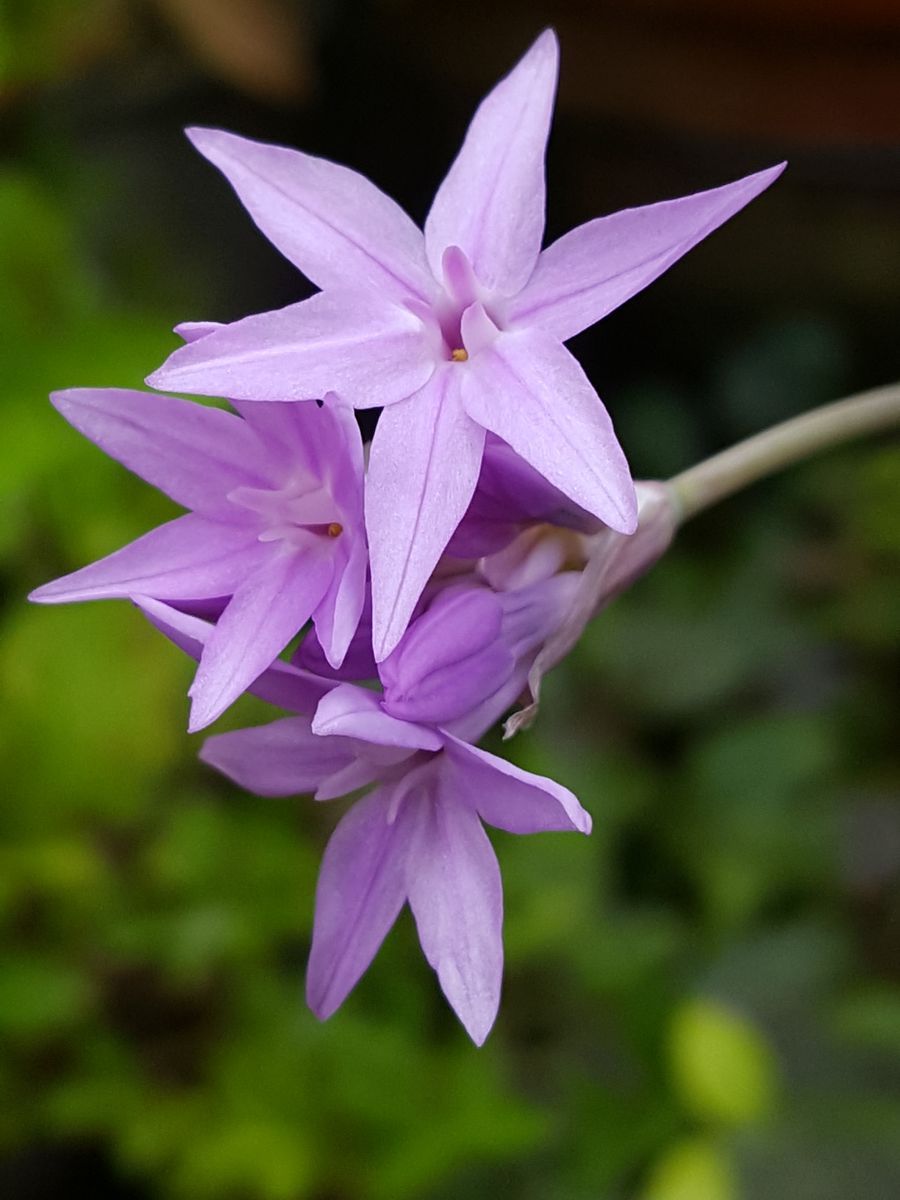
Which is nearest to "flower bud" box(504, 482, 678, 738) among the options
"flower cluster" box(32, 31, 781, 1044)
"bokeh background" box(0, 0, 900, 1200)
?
"flower cluster" box(32, 31, 781, 1044)

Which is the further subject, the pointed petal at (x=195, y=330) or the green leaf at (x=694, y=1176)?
the green leaf at (x=694, y=1176)

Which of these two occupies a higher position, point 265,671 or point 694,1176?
point 265,671

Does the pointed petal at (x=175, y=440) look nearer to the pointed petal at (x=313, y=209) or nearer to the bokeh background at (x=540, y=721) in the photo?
the pointed petal at (x=313, y=209)

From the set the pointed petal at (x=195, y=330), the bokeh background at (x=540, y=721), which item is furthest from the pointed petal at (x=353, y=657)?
the bokeh background at (x=540, y=721)

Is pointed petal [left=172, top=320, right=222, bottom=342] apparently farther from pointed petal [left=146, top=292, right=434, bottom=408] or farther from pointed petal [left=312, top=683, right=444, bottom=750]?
pointed petal [left=312, top=683, right=444, bottom=750]

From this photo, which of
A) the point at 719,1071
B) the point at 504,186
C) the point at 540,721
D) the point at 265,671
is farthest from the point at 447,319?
the point at 540,721

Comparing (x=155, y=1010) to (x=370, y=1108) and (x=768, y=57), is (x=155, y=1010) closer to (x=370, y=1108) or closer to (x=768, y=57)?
(x=370, y=1108)

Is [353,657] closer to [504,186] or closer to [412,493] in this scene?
[412,493]

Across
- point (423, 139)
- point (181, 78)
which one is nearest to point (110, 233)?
point (181, 78)
